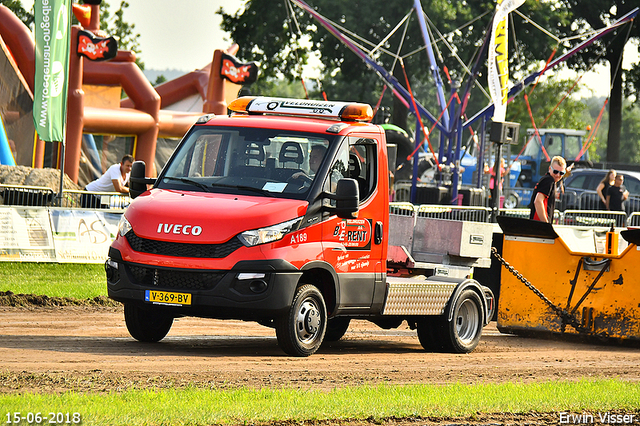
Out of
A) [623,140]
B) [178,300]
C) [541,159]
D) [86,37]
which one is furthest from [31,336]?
[623,140]

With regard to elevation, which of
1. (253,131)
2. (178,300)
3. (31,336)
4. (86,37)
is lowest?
(31,336)

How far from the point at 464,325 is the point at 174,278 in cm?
389

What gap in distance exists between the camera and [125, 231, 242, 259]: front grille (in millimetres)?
8641

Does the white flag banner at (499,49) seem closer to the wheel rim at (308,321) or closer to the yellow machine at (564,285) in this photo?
the yellow machine at (564,285)

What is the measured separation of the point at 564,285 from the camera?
12.1 meters

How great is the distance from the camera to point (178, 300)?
875 centimetres

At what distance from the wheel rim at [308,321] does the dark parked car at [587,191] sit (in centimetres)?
2224

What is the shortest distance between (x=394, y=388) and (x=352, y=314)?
2.20 meters

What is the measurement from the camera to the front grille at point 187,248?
28.3 feet

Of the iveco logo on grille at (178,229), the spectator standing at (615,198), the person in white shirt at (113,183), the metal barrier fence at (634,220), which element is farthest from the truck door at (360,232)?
the spectator standing at (615,198)

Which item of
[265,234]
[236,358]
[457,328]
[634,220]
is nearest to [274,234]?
[265,234]

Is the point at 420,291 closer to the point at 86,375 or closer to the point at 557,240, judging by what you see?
the point at 557,240

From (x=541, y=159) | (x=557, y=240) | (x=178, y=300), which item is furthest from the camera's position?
(x=541, y=159)

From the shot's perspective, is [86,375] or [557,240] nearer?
[86,375]
